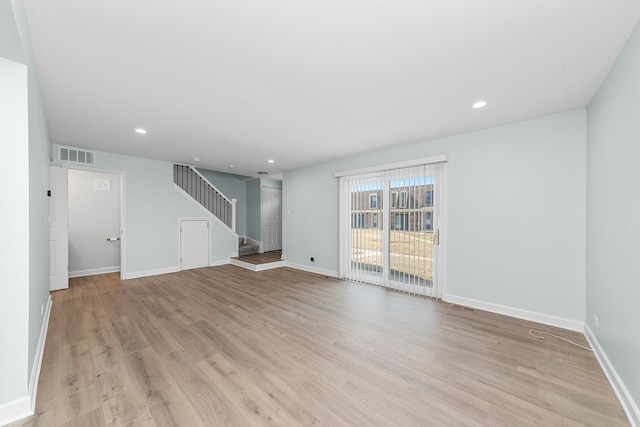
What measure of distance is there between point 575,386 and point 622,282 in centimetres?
91

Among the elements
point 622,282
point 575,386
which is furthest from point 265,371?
point 622,282

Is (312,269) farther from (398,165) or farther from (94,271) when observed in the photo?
(94,271)

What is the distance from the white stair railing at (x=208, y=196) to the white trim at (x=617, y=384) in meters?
7.05

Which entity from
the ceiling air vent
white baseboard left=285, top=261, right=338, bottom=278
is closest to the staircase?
white baseboard left=285, top=261, right=338, bottom=278

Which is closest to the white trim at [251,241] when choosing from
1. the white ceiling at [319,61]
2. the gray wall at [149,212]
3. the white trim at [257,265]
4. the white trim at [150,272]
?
the white trim at [257,265]

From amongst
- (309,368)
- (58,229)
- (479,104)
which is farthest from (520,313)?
(58,229)

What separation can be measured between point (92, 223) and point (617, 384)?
28.1 feet

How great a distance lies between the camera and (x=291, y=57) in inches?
77.4

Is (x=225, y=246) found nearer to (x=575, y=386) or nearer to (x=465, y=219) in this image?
(x=465, y=219)

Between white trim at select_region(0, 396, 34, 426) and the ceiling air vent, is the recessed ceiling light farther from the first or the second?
the ceiling air vent

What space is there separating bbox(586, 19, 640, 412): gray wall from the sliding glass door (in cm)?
174

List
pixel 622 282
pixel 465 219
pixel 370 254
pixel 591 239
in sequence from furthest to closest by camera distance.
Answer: pixel 370 254
pixel 465 219
pixel 591 239
pixel 622 282

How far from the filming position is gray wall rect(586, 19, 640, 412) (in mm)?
1675

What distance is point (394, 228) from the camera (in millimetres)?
4555
